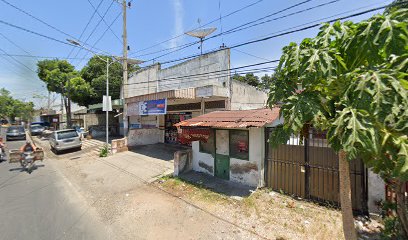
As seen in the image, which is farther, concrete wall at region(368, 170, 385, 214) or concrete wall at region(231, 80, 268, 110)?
concrete wall at region(231, 80, 268, 110)

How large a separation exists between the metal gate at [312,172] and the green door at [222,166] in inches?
61.5

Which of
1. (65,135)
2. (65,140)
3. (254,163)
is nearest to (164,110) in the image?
(254,163)

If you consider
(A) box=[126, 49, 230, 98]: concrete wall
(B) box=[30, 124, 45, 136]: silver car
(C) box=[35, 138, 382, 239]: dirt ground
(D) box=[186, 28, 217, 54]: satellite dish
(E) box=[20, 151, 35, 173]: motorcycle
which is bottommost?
(C) box=[35, 138, 382, 239]: dirt ground

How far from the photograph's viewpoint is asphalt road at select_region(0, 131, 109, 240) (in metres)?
4.54

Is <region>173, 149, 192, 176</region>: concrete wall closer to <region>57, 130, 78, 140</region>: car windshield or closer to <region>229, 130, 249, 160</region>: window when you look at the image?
<region>229, 130, 249, 160</region>: window

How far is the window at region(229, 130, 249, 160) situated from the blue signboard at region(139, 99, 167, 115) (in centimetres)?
498

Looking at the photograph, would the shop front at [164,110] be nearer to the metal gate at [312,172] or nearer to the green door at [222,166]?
the green door at [222,166]

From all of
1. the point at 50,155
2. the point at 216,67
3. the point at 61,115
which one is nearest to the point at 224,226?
the point at 216,67

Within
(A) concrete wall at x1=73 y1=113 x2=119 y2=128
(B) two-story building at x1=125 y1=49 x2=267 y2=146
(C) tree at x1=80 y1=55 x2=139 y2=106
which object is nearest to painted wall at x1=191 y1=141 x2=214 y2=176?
(B) two-story building at x1=125 y1=49 x2=267 y2=146

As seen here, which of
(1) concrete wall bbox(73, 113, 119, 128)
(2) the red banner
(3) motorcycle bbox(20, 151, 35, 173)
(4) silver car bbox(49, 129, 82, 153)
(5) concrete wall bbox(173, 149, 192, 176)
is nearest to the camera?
(2) the red banner

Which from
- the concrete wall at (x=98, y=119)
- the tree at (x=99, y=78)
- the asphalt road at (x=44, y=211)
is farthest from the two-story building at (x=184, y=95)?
the concrete wall at (x=98, y=119)

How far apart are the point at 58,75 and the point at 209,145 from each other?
1999 centimetres

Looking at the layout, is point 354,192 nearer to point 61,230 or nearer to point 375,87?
point 375,87

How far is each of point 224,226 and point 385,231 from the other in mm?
3220
